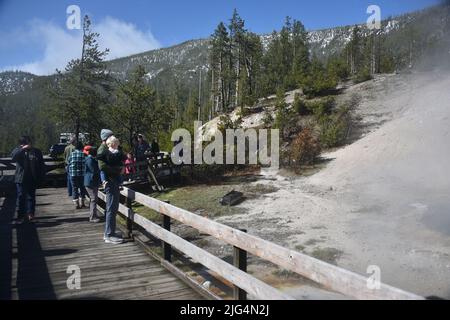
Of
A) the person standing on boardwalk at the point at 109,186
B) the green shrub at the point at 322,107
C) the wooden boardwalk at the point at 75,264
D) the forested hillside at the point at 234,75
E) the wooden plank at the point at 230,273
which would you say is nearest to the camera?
the wooden plank at the point at 230,273

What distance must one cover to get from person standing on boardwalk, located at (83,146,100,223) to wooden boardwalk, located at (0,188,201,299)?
0.29 m

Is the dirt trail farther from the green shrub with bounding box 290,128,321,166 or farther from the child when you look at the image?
the child

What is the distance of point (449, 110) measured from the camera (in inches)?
905

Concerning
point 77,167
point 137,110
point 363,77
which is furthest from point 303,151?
point 363,77

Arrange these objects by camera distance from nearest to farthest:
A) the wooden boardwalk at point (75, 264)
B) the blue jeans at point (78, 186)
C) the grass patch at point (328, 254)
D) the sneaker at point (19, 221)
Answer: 1. the wooden boardwalk at point (75, 264)
2. the grass patch at point (328, 254)
3. the sneaker at point (19, 221)
4. the blue jeans at point (78, 186)

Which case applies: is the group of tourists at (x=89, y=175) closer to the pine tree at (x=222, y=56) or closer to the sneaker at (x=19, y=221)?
the sneaker at (x=19, y=221)

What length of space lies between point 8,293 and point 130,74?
61.1 feet

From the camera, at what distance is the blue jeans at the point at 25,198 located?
338 inches

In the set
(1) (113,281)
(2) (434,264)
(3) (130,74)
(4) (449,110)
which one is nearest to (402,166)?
(4) (449,110)

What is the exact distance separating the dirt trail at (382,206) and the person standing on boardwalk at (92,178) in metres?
4.22

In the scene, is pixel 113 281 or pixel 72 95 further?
pixel 72 95

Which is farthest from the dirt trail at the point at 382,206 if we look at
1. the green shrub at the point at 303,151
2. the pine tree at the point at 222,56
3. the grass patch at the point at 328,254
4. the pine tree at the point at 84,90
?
the pine tree at the point at 222,56

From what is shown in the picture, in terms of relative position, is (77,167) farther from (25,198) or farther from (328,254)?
(328,254)
